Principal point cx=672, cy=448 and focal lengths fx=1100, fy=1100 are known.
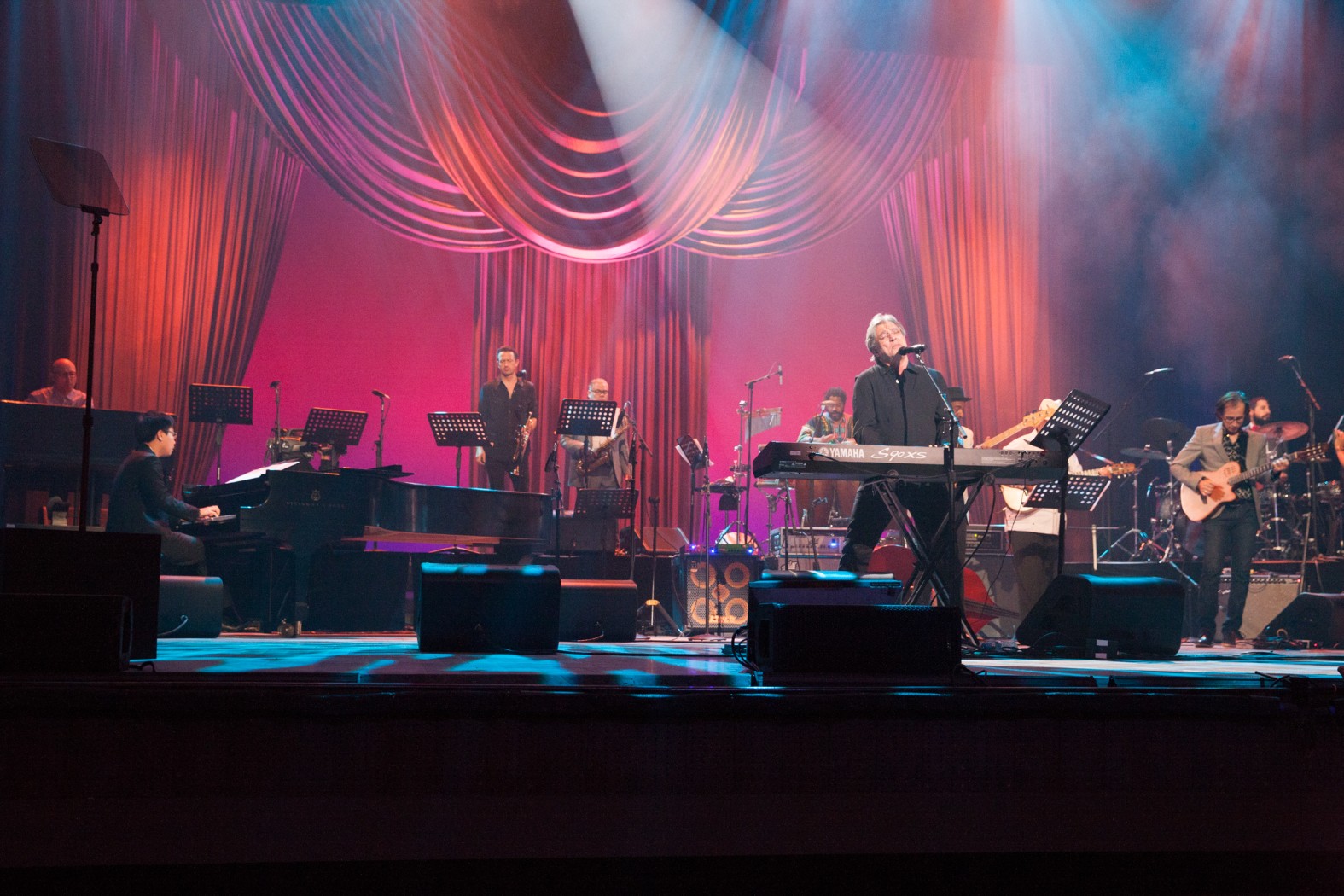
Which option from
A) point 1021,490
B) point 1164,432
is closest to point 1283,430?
point 1164,432

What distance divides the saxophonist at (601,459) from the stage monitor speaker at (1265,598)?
15.8 ft

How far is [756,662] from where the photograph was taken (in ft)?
9.95

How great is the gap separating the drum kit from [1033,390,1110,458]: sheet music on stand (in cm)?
434

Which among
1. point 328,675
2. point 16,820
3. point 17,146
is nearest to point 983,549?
point 328,675

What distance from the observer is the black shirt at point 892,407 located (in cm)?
536

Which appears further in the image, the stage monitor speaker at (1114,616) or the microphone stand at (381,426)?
the microphone stand at (381,426)

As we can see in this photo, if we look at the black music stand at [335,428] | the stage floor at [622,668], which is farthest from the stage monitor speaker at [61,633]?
the black music stand at [335,428]

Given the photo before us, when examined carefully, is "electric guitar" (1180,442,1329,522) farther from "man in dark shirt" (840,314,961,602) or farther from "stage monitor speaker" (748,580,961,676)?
"stage monitor speaker" (748,580,961,676)

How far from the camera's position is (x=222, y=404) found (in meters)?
7.74

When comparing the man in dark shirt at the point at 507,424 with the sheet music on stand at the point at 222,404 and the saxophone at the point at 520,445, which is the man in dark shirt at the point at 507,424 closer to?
the saxophone at the point at 520,445

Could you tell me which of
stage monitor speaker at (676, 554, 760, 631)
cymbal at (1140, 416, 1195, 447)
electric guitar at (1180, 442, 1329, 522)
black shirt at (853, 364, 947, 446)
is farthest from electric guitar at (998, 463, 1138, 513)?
black shirt at (853, 364, 947, 446)

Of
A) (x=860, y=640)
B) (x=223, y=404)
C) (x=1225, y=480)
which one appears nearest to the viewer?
(x=860, y=640)

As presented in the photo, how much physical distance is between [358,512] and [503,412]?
3.24 meters

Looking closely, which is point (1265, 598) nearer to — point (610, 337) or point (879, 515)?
point (879, 515)
